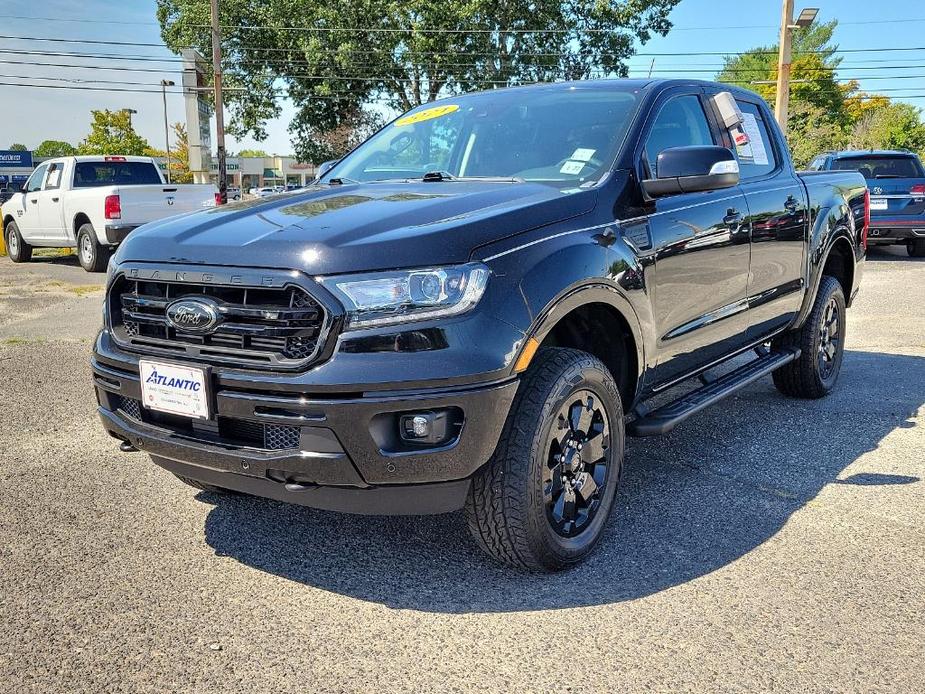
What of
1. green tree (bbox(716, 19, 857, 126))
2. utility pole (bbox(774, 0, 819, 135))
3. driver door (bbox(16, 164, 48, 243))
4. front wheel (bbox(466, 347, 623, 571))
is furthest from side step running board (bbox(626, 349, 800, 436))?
green tree (bbox(716, 19, 857, 126))

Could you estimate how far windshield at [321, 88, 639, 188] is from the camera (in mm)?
3621

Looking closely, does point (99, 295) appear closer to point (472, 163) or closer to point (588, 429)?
point (472, 163)

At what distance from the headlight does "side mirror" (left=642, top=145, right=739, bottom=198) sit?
4.00ft

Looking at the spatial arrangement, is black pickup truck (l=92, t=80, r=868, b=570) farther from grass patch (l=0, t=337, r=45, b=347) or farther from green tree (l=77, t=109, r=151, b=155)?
green tree (l=77, t=109, r=151, b=155)

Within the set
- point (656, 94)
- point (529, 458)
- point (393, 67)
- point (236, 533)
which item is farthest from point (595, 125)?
point (393, 67)

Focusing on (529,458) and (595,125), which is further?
(595,125)

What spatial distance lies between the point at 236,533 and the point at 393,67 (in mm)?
33043

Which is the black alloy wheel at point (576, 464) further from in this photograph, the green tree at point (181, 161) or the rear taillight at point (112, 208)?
the green tree at point (181, 161)

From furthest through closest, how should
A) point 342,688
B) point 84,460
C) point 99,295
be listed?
1. point 99,295
2. point 84,460
3. point 342,688

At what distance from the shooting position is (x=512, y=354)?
267 cm

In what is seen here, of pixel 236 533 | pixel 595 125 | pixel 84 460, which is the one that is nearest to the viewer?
pixel 236 533

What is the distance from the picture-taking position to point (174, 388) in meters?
2.78

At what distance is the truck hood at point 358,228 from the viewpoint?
261 cm

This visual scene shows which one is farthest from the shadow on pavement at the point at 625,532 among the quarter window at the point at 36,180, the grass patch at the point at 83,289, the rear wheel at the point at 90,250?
the quarter window at the point at 36,180
